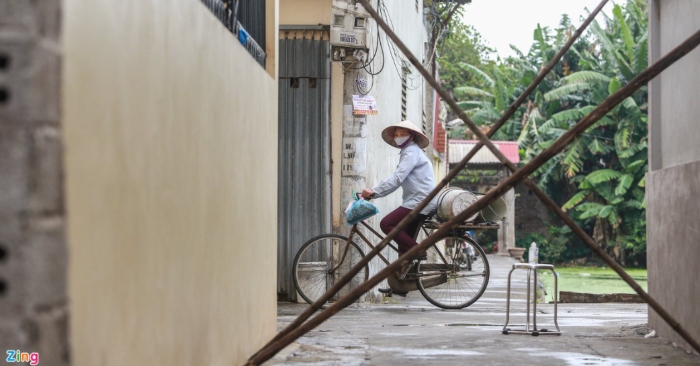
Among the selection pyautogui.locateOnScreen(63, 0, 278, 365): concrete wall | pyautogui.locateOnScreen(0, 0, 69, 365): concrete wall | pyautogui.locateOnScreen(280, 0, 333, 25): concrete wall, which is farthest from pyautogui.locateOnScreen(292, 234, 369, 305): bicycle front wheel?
pyautogui.locateOnScreen(0, 0, 69, 365): concrete wall

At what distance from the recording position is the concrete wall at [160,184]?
3.07 meters

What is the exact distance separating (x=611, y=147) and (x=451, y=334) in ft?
85.7

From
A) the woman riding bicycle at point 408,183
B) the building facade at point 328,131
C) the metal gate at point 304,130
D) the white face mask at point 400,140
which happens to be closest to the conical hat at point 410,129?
the woman riding bicycle at point 408,183

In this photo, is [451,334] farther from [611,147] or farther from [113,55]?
[611,147]

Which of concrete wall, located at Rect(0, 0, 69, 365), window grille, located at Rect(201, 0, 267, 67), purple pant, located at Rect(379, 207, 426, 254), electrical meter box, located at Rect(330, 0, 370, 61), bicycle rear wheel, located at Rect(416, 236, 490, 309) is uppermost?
electrical meter box, located at Rect(330, 0, 370, 61)

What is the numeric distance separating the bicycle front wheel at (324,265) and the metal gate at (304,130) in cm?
26

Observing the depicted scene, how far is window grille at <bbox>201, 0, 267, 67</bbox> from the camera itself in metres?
5.66

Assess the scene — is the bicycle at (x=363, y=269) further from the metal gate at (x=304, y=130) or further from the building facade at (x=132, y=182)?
the building facade at (x=132, y=182)

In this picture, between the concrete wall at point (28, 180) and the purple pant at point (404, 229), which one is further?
the purple pant at point (404, 229)

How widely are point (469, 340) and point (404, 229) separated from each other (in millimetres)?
2796

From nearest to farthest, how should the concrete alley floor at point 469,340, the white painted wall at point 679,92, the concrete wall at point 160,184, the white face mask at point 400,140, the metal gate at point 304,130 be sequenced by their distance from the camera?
1. the concrete wall at point 160,184
2. the concrete alley floor at point 469,340
3. the white painted wall at point 679,92
4. the white face mask at point 400,140
5. the metal gate at point 304,130

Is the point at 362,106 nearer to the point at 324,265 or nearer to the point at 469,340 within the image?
the point at 324,265

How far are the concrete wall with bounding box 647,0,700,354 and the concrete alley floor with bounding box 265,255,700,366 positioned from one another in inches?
15.3

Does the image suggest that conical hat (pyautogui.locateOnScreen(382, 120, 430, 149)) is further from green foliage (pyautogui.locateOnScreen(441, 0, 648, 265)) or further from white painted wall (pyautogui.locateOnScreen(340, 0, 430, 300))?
green foliage (pyautogui.locateOnScreen(441, 0, 648, 265))
